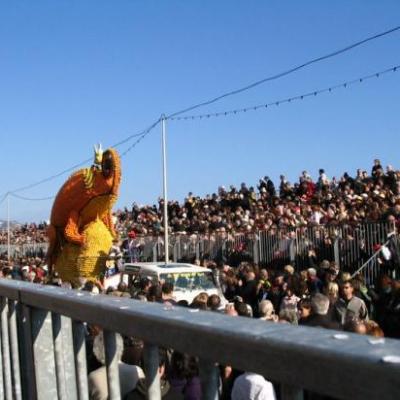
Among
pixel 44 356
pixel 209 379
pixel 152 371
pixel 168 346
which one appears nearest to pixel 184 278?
pixel 44 356

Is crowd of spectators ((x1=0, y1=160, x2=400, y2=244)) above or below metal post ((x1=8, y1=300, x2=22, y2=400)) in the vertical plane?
above

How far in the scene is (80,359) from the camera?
2.05 m

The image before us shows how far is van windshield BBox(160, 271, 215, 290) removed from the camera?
1291 centimetres

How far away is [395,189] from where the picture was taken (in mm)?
17688

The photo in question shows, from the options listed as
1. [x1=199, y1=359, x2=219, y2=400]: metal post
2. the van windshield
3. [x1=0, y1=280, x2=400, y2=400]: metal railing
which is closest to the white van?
the van windshield

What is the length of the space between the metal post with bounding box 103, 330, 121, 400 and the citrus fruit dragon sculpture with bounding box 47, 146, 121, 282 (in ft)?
51.8

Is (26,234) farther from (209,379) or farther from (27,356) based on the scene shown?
(209,379)

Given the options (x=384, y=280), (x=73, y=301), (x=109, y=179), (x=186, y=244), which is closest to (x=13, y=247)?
(x=186, y=244)

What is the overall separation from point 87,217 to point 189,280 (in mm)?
6058

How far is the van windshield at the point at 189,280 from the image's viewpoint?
1291cm

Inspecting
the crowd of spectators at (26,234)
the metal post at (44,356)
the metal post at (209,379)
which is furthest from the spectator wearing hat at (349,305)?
the crowd of spectators at (26,234)

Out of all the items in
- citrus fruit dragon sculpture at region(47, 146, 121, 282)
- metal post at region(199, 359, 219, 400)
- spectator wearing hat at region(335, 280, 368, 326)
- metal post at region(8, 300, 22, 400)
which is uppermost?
citrus fruit dragon sculpture at region(47, 146, 121, 282)

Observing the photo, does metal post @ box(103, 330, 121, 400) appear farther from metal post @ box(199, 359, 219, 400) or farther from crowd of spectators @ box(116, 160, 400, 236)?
crowd of spectators @ box(116, 160, 400, 236)

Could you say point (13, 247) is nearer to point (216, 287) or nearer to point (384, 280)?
point (216, 287)
